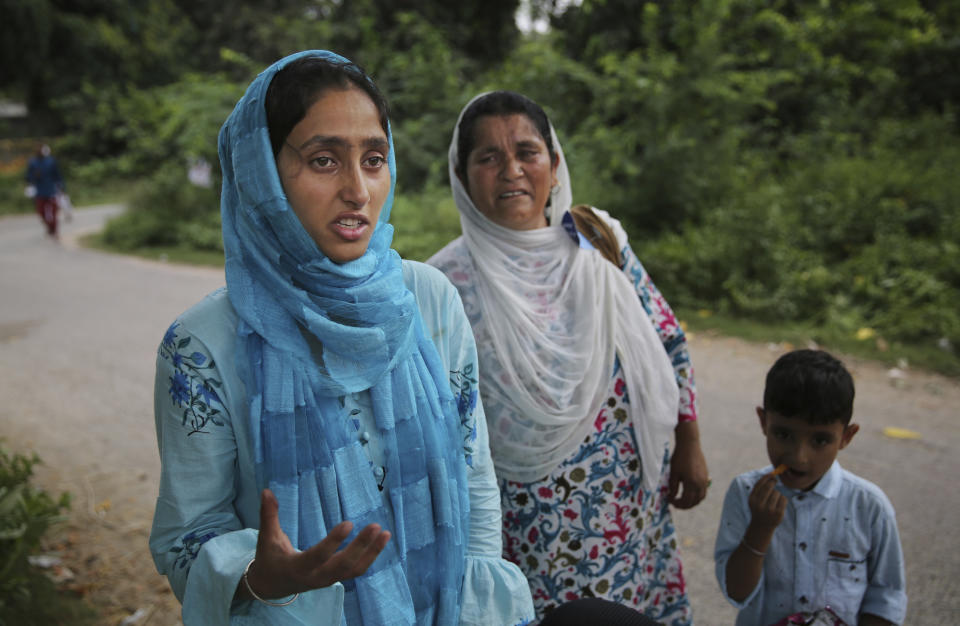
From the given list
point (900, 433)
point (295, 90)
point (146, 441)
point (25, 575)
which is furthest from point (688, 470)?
point (146, 441)

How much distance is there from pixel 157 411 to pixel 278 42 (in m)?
15.8

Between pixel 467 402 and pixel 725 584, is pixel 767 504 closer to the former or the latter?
pixel 725 584

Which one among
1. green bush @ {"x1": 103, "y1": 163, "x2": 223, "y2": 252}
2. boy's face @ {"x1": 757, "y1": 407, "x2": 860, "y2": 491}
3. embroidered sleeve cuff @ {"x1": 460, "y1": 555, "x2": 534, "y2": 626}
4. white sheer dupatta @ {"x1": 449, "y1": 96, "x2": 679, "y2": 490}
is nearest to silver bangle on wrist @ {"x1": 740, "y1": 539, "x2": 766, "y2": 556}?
boy's face @ {"x1": 757, "y1": 407, "x2": 860, "y2": 491}

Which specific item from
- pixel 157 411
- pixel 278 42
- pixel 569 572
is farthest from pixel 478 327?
pixel 278 42

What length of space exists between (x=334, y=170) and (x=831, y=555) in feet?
5.37

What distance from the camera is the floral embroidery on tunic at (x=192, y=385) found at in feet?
4.09

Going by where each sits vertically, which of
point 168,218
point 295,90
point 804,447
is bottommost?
point 168,218

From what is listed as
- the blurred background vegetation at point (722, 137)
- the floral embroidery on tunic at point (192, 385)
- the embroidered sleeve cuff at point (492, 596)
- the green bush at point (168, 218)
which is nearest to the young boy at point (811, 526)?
the embroidered sleeve cuff at point (492, 596)

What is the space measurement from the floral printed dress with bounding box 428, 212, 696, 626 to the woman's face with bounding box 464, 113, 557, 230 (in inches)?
7.5

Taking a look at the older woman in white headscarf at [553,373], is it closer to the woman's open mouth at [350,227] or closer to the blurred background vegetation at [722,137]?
the woman's open mouth at [350,227]

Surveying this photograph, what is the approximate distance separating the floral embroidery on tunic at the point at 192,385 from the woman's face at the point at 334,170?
0.31 m

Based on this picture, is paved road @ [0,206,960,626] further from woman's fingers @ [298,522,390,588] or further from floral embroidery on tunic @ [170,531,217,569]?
woman's fingers @ [298,522,390,588]

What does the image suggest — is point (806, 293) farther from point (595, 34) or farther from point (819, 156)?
point (595, 34)

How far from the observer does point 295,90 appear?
4.21 feet
